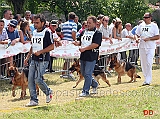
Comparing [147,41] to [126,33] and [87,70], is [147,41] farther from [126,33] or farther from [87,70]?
[126,33]

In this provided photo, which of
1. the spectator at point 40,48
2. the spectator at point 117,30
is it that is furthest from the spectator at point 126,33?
the spectator at point 40,48

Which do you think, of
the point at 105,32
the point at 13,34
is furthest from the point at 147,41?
the point at 13,34

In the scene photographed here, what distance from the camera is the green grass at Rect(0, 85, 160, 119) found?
8.03 metres

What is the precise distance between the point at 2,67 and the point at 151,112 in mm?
5877

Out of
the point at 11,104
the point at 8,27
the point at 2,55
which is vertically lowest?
the point at 11,104

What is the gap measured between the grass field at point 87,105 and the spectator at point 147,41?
2.02ft

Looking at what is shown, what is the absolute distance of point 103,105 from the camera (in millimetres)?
9109

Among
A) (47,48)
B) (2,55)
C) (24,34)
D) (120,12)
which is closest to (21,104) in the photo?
(47,48)

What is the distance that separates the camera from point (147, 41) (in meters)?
12.2

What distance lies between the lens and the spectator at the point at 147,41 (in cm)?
1220

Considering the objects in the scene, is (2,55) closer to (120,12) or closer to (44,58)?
(44,58)

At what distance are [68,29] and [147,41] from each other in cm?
332

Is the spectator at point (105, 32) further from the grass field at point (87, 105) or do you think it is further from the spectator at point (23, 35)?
the grass field at point (87, 105)

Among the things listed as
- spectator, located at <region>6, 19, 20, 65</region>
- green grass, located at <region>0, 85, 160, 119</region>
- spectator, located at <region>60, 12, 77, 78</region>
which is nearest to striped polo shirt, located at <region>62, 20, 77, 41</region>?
spectator, located at <region>60, 12, 77, 78</region>
